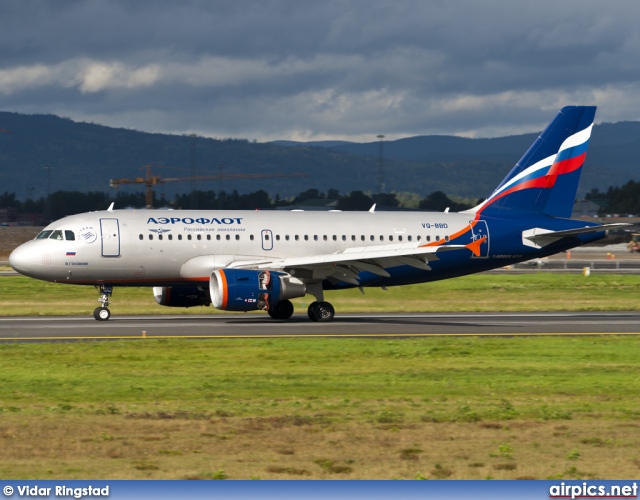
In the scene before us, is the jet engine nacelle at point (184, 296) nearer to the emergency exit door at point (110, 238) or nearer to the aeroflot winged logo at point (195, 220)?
the aeroflot winged logo at point (195, 220)

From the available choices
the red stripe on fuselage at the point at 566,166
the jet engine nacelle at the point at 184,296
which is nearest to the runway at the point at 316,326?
the jet engine nacelle at the point at 184,296

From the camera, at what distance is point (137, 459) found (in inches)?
551

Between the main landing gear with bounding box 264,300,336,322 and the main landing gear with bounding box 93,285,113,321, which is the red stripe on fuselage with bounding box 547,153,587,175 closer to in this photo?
the main landing gear with bounding box 264,300,336,322

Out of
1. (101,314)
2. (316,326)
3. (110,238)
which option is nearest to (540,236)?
(316,326)

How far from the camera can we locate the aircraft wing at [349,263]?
3644 centimetres

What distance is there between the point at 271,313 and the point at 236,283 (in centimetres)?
433

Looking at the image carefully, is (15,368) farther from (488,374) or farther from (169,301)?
(169,301)

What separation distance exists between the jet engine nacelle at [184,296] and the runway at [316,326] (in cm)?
68

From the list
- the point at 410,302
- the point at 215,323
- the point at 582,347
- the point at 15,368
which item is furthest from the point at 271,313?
the point at 15,368

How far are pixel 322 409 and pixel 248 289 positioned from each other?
17.1 m
